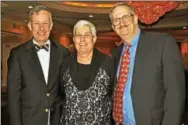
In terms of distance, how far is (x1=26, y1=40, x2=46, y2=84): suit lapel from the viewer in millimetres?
2338

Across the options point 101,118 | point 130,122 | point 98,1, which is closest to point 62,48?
point 101,118

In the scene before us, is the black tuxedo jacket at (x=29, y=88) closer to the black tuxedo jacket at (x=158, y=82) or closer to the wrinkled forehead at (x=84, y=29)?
the wrinkled forehead at (x=84, y=29)

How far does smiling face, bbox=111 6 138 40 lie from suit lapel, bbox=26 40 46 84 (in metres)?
0.68

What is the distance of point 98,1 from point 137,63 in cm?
684

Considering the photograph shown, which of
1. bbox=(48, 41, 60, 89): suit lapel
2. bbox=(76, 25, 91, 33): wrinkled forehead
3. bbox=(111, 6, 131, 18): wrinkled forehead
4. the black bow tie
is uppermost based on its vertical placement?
bbox=(111, 6, 131, 18): wrinkled forehead

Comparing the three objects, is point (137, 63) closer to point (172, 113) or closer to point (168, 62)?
point (168, 62)

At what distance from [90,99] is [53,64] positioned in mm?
422

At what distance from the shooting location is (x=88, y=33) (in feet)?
7.43

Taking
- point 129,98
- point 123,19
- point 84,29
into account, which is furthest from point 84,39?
point 129,98

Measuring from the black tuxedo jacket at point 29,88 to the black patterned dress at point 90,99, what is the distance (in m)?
0.13

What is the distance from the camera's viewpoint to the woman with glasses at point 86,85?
2252mm

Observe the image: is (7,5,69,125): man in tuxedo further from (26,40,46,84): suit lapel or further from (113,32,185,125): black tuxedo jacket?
(113,32,185,125): black tuxedo jacket

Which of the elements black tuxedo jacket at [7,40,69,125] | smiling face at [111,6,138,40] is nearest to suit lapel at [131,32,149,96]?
smiling face at [111,6,138,40]

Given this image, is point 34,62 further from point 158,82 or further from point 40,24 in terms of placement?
point 158,82
